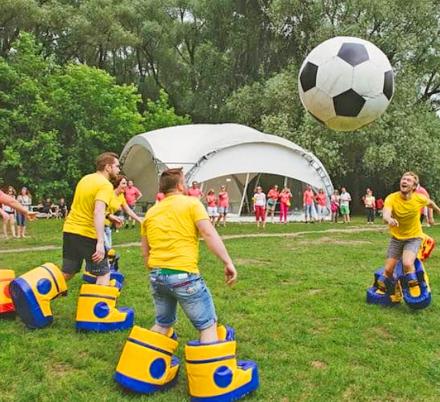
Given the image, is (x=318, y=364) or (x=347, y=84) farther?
(x=347, y=84)

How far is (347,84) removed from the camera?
8.22 metres

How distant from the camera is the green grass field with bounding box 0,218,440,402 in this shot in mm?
4027

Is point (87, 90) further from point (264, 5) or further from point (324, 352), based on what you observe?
point (324, 352)

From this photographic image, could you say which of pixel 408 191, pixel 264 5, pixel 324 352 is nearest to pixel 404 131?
pixel 264 5

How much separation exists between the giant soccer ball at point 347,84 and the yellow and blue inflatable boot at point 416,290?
3040mm

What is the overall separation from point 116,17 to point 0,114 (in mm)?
10300

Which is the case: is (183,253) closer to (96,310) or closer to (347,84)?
(96,310)

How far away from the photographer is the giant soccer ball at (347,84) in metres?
8.23

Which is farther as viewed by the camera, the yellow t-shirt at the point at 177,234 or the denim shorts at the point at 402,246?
the denim shorts at the point at 402,246

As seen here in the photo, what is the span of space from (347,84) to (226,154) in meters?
13.1

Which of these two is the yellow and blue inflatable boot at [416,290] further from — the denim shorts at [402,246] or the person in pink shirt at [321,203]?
the person in pink shirt at [321,203]

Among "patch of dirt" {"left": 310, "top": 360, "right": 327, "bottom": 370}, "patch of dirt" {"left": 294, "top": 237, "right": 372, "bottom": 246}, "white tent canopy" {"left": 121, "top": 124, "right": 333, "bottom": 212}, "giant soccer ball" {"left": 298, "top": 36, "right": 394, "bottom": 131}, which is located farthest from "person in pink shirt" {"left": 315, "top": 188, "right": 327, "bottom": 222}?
"patch of dirt" {"left": 310, "top": 360, "right": 327, "bottom": 370}

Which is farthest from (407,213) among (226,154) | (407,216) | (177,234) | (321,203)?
(321,203)

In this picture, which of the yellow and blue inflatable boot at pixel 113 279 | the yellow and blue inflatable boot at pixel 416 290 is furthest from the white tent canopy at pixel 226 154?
the yellow and blue inflatable boot at pixel 416 290
